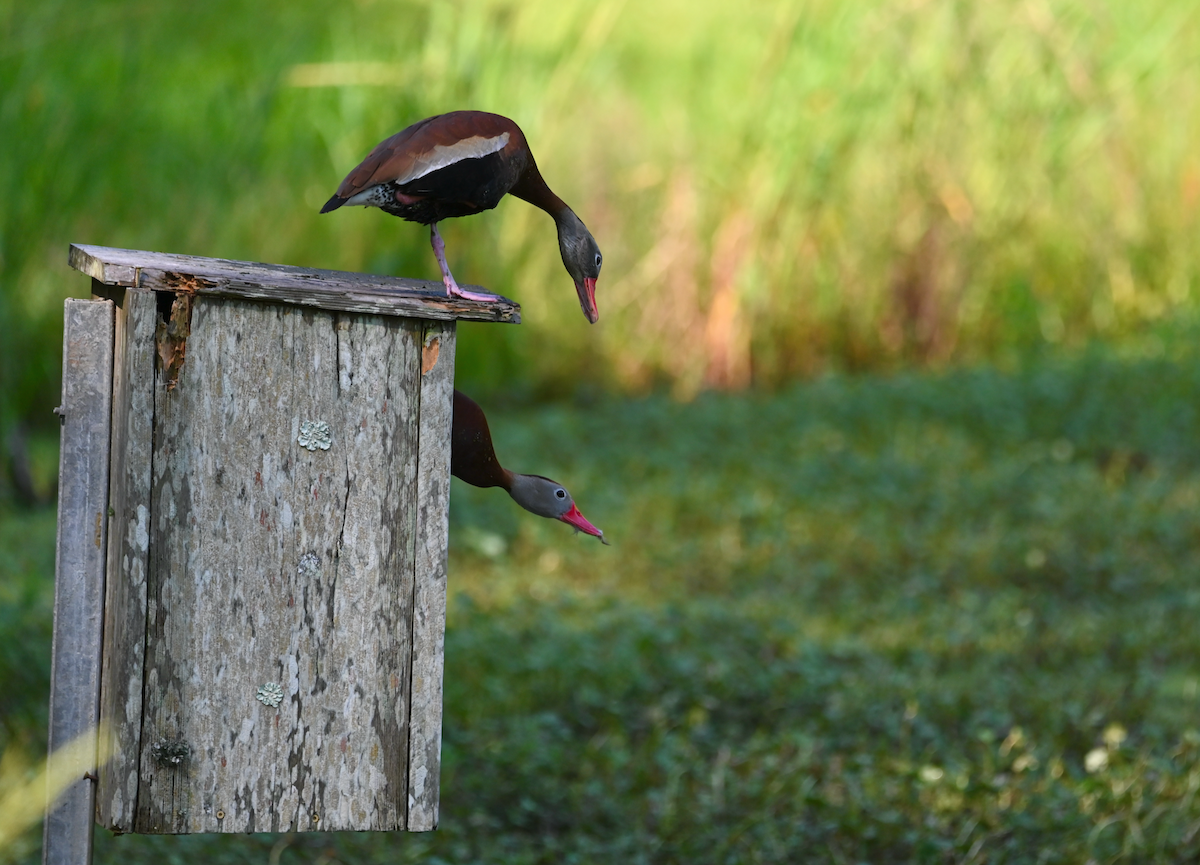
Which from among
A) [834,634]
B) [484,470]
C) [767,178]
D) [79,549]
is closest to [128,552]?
[79,549]

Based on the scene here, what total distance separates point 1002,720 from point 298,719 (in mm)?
2727

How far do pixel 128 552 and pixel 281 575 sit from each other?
0.75 feet

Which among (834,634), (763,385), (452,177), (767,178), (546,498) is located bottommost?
(834,634)

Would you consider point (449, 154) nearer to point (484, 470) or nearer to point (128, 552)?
point (484, 470)

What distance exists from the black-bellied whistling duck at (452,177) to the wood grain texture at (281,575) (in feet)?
0.62

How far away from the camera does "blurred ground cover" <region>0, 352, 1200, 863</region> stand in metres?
3.66

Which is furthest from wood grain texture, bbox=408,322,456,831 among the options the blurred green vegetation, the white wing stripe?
the blurred green vegetation

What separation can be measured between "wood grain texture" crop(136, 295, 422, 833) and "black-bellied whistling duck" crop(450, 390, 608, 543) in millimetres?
119

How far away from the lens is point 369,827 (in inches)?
88.1

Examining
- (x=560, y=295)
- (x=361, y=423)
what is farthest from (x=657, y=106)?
(x=361, y=423)

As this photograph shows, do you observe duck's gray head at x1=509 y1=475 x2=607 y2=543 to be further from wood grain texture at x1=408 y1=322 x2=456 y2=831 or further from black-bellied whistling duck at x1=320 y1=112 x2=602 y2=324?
black-bellied whistling duck at x1=320 y1=112 x2=602 y2=324

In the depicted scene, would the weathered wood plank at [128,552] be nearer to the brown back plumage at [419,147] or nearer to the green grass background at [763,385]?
the brown back plumage at [419,147]

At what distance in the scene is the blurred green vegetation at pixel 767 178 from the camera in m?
7.66

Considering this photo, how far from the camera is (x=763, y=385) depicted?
8547 millimetres
